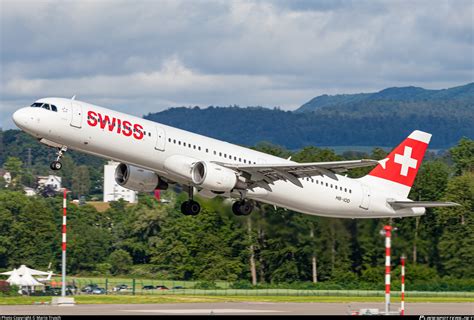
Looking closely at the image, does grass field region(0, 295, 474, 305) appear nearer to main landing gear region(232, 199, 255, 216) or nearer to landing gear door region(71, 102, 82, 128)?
main landing gear region(232, 199, 255, 216)

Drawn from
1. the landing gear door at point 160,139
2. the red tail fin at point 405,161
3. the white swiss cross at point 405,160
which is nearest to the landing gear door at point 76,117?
the landing gear door at point 160,139

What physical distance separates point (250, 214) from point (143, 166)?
7.98 meters

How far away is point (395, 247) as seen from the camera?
56.5 m

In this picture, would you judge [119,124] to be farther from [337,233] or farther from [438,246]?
[438,246]

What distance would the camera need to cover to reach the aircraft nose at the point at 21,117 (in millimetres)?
50594

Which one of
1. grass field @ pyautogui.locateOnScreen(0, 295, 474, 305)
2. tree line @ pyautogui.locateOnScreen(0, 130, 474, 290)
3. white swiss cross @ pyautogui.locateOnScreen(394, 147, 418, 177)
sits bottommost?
grass field @ pyautogui.locateOnScreen(0, 295, 474, 305)

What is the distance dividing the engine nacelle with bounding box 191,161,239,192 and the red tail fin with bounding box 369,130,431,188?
1153 centimetres

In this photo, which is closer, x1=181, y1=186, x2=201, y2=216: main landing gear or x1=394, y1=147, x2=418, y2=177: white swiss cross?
x1=181, y1=186, x2=201, y2=216: main landing gear

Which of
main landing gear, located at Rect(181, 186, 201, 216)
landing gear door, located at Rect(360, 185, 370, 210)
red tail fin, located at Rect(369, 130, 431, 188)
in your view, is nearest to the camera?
main landing gear, located at Rect(181, 186, 201, 216)

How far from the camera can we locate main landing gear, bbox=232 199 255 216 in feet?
186

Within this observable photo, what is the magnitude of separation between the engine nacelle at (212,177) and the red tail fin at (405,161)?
37.8ft

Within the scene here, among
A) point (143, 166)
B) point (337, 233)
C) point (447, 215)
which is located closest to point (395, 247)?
point (337, 233)

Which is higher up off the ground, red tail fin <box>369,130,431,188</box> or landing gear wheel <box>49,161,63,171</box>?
red tail fin <box>369,130,431,188</box>

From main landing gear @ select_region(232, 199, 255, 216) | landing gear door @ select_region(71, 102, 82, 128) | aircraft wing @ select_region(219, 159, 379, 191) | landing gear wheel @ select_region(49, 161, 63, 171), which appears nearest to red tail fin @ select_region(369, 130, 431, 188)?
aircraft wing @ select_region(219, 159, 379, 191)
